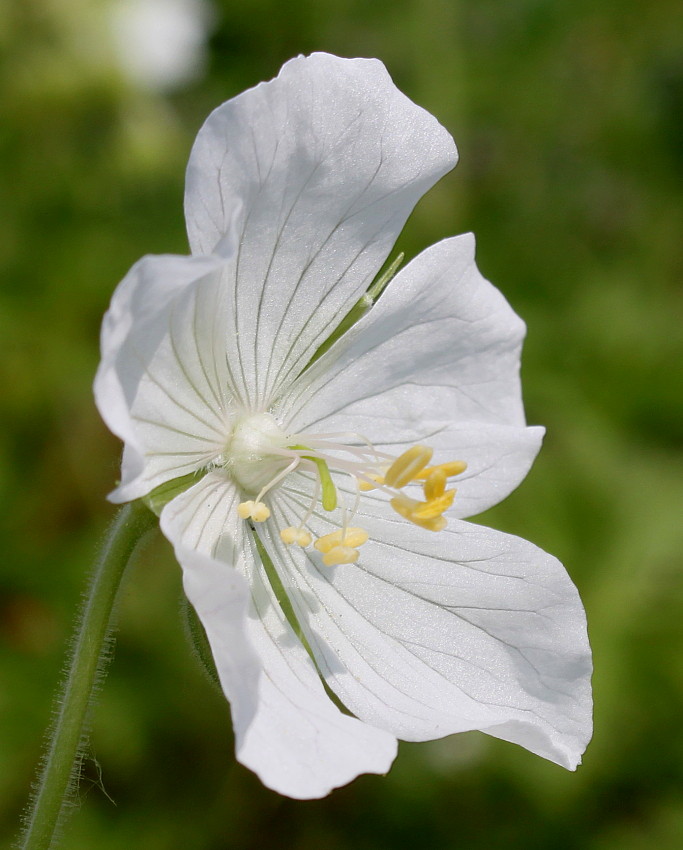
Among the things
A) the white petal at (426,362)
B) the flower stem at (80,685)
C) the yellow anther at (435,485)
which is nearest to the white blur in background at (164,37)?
the white petal at (426,362)

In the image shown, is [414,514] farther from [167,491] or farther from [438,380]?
[167,491]

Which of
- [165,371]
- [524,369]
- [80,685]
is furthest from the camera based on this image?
[524,369]

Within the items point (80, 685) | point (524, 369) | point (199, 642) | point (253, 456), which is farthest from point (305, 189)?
point (524, 369)

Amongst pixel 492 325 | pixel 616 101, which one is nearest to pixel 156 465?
pixel 492 325

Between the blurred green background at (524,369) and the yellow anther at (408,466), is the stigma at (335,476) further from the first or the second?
the blurred green background at (524,369)

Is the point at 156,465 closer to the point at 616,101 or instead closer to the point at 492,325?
the point at 492,325

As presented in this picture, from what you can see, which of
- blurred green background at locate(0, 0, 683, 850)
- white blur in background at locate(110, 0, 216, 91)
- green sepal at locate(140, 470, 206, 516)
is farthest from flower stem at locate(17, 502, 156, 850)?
white blur in background at locate(110, 0, 216, 91)

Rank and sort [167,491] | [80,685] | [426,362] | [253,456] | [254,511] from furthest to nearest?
[426,362]
[253,456]
[254,511]
[167,491]
[80,685]
